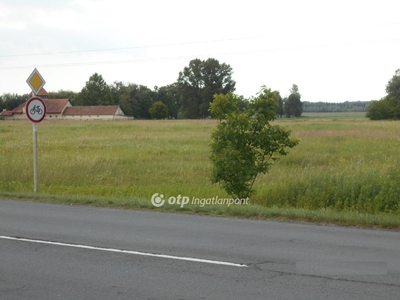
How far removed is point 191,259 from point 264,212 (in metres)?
4.52

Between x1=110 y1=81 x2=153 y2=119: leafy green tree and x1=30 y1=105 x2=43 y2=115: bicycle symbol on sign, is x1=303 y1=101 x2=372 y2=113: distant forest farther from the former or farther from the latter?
x1=30 y1=105 x2=43 y2=115: bicycle symbol on sign

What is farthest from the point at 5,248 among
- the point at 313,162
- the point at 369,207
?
the point at 313,162

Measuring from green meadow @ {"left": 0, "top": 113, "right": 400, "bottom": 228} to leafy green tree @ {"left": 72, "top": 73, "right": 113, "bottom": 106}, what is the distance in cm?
8680

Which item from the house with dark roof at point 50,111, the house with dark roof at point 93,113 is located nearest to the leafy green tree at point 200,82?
the house with dark roof at point 93,113

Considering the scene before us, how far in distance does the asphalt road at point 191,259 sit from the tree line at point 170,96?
70.3m

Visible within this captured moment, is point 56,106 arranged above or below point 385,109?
above

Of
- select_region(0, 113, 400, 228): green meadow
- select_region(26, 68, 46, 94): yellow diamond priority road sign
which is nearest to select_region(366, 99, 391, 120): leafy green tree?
select_region(0, 113, 400, 228): green meadow

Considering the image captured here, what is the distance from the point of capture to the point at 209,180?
1967 cm

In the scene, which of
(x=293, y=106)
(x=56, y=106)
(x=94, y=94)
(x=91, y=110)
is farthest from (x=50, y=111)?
(x=293, y=106)

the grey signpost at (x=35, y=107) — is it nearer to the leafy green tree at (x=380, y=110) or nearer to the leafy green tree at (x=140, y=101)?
the leafy green tree at (x=380, y=110)

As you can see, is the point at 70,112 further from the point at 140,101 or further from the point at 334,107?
the point at 334,107

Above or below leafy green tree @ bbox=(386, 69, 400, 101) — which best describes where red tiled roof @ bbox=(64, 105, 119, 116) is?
below

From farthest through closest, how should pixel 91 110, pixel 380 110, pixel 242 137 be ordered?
pixel 91 110 < pixel 380 110 < pixel 242 137

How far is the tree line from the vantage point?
82.8m
